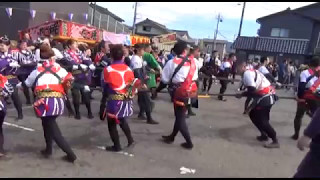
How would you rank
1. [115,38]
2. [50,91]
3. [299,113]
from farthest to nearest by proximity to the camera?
1. [115,38]
2. [299,113]
3. [50,91]

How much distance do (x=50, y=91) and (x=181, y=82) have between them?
7.01 feet

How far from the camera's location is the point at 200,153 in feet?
19.1

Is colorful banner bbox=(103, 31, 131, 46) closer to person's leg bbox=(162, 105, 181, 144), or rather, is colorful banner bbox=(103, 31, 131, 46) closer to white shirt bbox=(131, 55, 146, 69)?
white shirt bbox=(131, 55, 146, 69)

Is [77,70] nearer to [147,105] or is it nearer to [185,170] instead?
[147,105]

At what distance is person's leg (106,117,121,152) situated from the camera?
5.36 meters

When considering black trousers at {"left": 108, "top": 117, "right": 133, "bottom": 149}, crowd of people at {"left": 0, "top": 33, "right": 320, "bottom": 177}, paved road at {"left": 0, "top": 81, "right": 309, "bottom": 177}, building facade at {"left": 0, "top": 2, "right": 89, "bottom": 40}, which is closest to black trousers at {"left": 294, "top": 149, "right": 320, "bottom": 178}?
crowd of people at {"left": 0, "top": 33, "right": 320, "bottom": 177}

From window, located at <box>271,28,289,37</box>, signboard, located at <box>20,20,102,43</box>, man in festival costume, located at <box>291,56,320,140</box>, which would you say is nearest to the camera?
man in festival costume, located at <box>291,56,320,140</box>

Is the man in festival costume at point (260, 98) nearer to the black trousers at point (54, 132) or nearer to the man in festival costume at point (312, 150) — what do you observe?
the man in festival costume at point (312, 150)

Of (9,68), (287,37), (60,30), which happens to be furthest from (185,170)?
(287,37)

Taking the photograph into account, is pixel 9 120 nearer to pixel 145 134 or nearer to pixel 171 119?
pixel 145 134

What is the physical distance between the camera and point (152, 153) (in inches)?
222

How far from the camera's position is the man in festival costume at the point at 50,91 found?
471cm

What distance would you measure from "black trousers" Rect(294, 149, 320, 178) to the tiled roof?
103 ft

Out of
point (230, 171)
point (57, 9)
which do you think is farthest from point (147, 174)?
point (57, 9)
